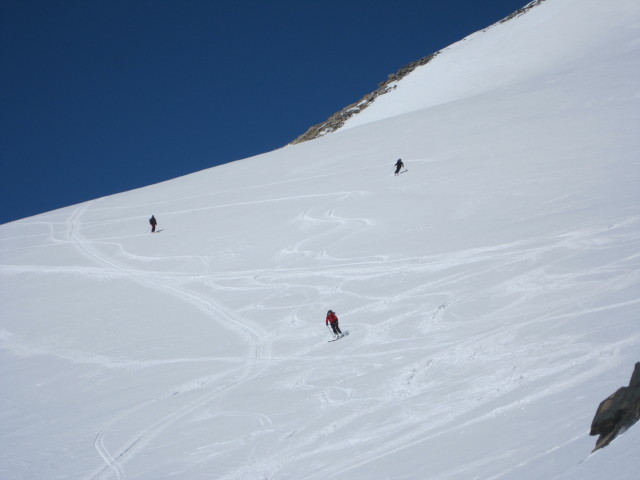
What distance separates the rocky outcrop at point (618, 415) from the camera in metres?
5.45

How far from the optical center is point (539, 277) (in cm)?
1354

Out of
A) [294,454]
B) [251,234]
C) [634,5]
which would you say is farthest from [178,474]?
[634,5]

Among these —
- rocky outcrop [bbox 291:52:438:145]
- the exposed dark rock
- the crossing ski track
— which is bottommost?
the crossing ski track

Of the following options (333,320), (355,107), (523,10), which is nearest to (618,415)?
(333,320)

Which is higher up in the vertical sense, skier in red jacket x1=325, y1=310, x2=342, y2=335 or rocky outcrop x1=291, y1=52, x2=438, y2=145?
rocky outcrop x1=291, y1=52, x2=438, y2=145

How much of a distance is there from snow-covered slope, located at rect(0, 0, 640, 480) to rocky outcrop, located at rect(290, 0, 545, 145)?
23953 millimetres

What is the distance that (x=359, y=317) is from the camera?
569 inches

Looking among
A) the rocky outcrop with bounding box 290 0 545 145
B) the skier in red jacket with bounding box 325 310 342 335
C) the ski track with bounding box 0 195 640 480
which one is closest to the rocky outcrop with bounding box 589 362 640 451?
the ski track with bounding box 0 195 640 480

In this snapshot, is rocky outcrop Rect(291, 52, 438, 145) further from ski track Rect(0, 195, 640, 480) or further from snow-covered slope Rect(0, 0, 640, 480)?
ski track Rect(0, 195, 640, 480)

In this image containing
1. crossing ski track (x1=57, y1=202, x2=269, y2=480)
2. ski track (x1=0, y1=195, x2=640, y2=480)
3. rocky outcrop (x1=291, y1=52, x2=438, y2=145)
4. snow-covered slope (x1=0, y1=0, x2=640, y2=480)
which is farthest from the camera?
→ rocky outcrop (x1=291, y1=52, x2=438, y2=145)

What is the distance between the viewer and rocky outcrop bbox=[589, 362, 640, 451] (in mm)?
5453

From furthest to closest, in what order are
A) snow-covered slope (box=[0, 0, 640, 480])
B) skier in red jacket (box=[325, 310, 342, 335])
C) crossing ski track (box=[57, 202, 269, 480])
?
1. skier in red jacket (box=[325, 310, 342, 335])
2. crossing ski track (box=[57, 202, 269, 480])
3. snow-covered slope (box=[0, 0, 640, 480])

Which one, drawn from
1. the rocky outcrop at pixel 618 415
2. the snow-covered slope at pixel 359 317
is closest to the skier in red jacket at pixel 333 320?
the snow-covered slope at pixel 359 317

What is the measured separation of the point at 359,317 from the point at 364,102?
150 ft
